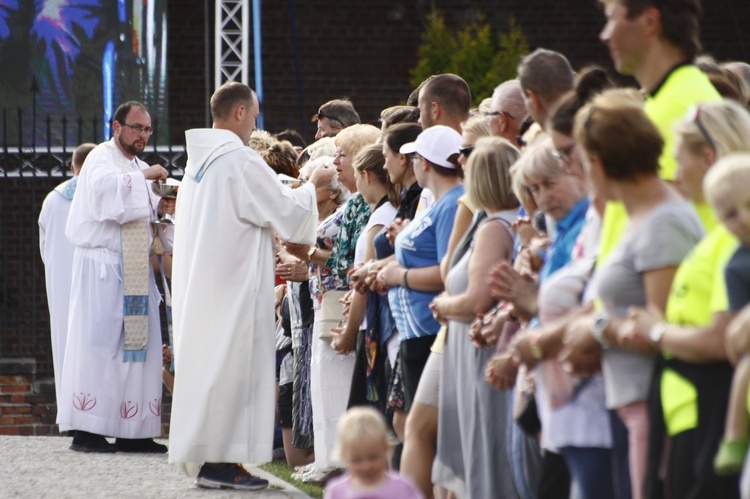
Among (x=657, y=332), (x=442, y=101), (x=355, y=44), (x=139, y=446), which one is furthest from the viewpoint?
(x=355, y=44)

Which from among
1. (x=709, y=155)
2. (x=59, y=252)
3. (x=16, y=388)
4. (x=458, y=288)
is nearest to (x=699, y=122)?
(x=709, y=155)

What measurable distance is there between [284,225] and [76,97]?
21.9 ft

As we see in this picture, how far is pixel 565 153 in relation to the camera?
4199mm

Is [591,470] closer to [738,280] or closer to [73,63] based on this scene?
[738,280]

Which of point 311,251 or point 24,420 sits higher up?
point 311,251

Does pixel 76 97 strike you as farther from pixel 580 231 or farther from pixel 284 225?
pixel 580 231

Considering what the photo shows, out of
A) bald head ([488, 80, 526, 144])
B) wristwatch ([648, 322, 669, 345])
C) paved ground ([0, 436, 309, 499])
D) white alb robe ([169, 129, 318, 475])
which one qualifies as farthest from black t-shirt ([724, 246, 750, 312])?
white alb robe ([169, 129, 318, 475])

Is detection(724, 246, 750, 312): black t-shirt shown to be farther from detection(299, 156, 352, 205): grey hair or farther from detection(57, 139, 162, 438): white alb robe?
detection(57, 139, 162, 438): white alb robe

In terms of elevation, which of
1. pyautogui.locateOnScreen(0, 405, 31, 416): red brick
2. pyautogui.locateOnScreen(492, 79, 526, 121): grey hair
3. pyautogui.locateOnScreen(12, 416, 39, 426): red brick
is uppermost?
pyautogui.locateOnScreen(492, 79, 526, 121): grey hair

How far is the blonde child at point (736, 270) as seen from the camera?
2965 mm

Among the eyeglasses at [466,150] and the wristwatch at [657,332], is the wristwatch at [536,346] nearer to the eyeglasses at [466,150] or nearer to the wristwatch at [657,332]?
the wristwatch at [657,332]

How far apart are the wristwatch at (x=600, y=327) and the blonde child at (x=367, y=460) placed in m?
0.76

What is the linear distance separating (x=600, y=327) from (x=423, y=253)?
7.51ft

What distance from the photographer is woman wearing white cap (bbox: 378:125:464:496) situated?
5.62m
